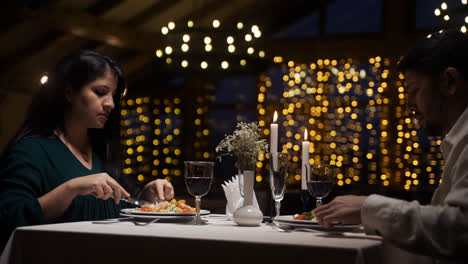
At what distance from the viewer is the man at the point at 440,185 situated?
117 centimetres

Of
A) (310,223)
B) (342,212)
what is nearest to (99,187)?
(310,223)

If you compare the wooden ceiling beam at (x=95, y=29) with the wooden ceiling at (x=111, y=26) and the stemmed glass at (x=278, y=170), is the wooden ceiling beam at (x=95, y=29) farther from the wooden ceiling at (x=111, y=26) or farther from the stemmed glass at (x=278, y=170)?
the stemmed glass at (x=278, y=170)

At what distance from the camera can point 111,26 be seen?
7969 millimetres

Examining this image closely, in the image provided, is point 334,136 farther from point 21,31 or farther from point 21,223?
point 21,223

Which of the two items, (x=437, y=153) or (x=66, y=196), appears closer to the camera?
(x=66, y=196)

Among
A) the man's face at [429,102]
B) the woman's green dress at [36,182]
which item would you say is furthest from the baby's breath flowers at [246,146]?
the woman's green dress at [36,182]

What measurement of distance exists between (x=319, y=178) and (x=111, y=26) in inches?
273

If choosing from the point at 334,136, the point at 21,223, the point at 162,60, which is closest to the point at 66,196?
the point at 21,223

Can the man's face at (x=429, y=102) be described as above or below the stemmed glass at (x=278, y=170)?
above

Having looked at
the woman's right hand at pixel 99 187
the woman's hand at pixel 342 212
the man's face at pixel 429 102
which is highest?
the man's face at pixel 429 102

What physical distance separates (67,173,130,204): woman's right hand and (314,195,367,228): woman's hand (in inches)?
26.7

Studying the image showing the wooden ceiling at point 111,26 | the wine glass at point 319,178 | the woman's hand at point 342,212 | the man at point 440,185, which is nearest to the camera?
the man at point 440,185

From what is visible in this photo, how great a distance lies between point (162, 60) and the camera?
4785mm

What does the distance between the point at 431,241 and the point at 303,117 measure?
739cm
